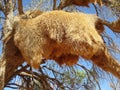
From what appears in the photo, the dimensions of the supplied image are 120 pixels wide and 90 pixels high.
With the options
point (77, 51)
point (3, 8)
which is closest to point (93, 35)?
point (77, 51)

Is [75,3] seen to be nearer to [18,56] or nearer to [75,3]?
[75,3]

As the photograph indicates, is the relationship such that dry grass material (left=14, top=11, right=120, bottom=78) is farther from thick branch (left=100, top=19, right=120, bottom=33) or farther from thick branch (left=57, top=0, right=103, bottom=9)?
thick branch (left=57, top=0, right=103, bottom=9)

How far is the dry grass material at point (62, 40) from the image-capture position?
732 centimetres

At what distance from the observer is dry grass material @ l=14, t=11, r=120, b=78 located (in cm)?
732

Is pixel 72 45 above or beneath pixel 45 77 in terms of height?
above

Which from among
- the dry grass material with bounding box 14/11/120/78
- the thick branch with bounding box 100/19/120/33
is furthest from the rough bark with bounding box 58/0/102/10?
the dry grass material with bounding box 14/11/120/78

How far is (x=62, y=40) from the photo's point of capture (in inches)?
291

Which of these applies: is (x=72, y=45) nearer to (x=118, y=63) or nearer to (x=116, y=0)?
(x=118, y=63)

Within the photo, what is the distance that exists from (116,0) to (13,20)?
257cm

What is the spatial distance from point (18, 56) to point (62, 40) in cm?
150

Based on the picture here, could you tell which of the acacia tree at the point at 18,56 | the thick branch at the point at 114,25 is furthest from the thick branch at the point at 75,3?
the thick branch at the point at 114,25

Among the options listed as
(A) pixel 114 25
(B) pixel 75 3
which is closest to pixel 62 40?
(A) pixel 114 25

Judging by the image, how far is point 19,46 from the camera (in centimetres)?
795

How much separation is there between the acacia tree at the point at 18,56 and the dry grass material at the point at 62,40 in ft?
1.49
